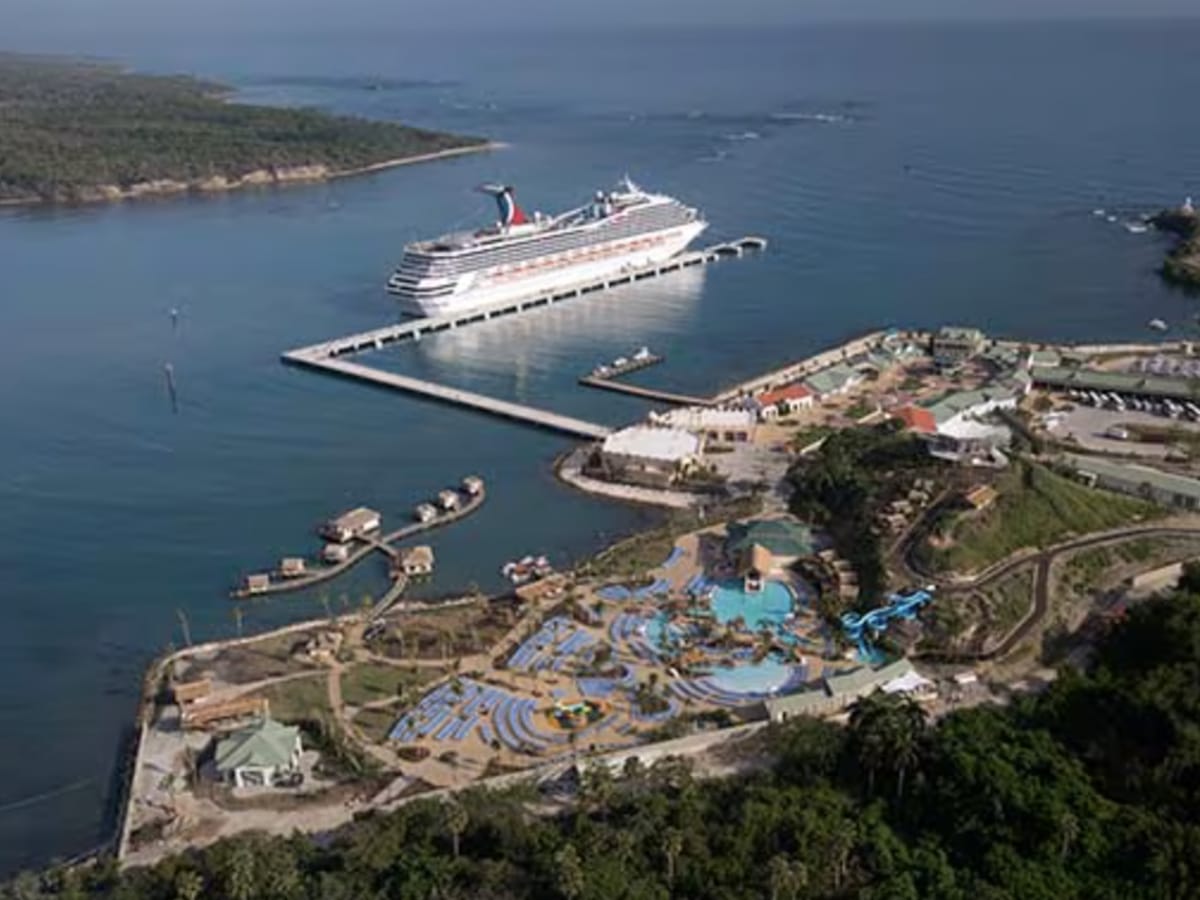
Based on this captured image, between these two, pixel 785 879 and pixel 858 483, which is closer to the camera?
pixel 785 879

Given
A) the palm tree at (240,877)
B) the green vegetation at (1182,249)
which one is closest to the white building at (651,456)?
the palm tree at (240,877)

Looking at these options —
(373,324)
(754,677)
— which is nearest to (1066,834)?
(754,677)

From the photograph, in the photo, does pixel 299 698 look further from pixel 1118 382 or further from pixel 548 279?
pixel 548 279

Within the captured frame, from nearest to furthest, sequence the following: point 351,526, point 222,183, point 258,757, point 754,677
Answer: point 258,757 < point 754,677 < point 351,526 < point 222,183

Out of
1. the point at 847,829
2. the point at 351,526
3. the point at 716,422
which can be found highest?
the point at 847,829

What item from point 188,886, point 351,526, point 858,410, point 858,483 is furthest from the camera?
point 858,410

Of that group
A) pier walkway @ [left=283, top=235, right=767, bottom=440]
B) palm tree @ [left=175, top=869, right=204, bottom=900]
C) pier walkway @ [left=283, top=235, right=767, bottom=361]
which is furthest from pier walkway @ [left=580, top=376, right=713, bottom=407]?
palm tree @ [left=175, top=869, right=204, bottom=900]

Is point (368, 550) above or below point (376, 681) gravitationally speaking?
below
